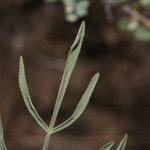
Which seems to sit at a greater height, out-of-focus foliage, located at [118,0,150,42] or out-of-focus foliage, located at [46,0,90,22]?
out-of-focus foliage, located at [46,0,90,22]

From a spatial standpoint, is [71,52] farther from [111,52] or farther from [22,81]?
[111,52]

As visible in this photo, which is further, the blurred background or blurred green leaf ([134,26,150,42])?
the blurred background

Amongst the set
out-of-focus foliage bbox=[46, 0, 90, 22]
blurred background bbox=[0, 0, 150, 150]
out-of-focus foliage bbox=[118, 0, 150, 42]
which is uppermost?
out-of-focus foliage bbox=[46, 0, 90, 22]

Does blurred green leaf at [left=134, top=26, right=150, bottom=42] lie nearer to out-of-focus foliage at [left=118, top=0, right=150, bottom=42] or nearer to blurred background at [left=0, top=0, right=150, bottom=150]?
out-of-focus foliage at [left=118, top=0, right=150, bottom=42]

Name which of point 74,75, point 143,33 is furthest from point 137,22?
point 74,75

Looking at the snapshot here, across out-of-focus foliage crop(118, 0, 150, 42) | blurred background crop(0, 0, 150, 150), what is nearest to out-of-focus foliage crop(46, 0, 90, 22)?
out-of-focus foliage crop(118, 0, 150, 42)

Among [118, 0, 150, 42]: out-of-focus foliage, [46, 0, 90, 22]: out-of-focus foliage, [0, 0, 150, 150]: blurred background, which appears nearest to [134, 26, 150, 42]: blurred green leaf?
[118, 0, 150, 42]: out-of-focus foliage

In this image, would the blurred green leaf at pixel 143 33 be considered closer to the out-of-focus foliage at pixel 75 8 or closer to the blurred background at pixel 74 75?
the out-of-focus foliage at pixel 75 8

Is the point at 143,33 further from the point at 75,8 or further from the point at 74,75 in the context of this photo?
the point at 74,75

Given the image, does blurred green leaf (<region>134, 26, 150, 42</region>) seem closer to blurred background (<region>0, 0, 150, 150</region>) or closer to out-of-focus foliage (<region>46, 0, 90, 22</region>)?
out-of-focus foliage (<region>46, 0, 90, 22</region>)
